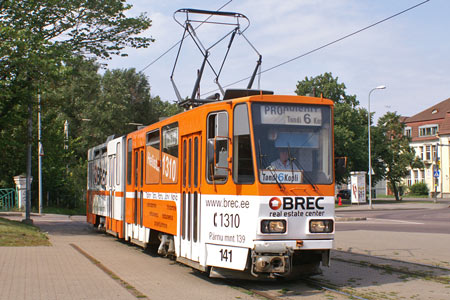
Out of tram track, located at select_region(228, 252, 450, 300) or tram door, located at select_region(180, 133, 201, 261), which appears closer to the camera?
tram track, located at select_region(228, 252, 450, 300)

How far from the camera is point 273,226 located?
904 cm

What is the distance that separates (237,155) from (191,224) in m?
2.00

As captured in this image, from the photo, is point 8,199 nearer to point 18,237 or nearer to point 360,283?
point 18,237

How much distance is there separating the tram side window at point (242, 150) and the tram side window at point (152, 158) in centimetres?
374

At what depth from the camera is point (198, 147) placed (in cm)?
1045

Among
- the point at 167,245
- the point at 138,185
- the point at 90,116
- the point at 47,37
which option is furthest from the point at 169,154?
A: the point at 90,116

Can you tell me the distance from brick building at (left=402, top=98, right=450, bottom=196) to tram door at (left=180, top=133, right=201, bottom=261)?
69921 millimetres

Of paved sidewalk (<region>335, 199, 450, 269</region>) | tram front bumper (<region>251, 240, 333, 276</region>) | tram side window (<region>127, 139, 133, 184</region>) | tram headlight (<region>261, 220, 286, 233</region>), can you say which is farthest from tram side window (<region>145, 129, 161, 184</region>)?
paved sidewalk (<region>335, 199, 450, 269</region>)

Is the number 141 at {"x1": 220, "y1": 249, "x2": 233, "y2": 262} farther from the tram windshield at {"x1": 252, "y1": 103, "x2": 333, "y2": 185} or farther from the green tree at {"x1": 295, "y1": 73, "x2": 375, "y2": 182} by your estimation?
the green tree at {"x1": 295, "y1": 73, "x2": 375, "y2": 182}

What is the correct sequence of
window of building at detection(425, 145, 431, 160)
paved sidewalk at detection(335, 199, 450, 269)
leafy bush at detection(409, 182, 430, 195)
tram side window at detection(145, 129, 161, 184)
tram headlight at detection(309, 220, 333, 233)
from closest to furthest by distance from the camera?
tram headlight at detection(309, 220, 333, 233), tram side window at detection(145, 129, 161, 184), paved sidewalk at detection(335, 199, 450, 269), leafy bush at detection(409, 182, 430, 195), window of building at detection(425, 145, 431, 160)

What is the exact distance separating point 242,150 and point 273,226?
130 cm

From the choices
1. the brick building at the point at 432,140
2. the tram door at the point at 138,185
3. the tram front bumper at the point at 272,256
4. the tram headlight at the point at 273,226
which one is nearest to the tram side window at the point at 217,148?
the tram headlight at the point at 273,226

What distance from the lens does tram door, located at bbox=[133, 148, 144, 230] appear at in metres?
14.4

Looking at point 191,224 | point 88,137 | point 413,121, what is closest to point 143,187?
point 191,224
